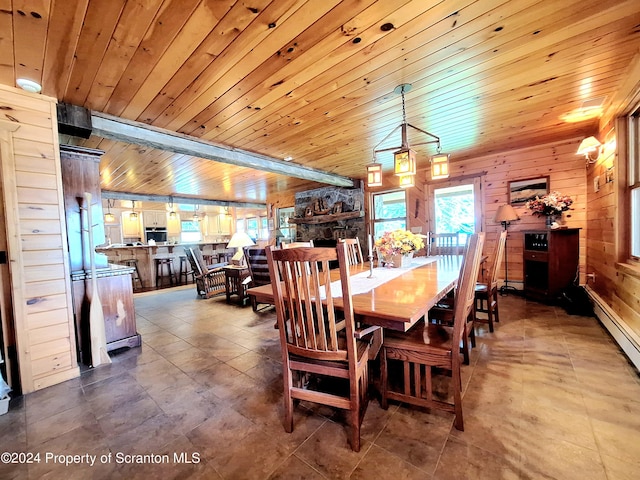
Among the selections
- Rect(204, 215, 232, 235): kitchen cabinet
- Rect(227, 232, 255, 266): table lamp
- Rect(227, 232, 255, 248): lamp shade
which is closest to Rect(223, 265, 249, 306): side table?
Rect(227, 232, 255, 266): table lamp

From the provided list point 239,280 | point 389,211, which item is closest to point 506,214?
point 389,211

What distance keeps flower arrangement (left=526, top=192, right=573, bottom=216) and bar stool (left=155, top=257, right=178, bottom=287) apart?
770 cm

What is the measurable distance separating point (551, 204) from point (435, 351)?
141 inches

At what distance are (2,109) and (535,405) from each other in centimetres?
416

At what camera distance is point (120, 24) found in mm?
1419

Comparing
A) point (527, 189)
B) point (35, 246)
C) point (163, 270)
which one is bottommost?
point (163, 270)

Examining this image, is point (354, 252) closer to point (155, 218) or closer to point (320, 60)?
point (320, 60)

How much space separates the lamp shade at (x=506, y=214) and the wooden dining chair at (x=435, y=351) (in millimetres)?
3174

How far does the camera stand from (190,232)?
11219 mm

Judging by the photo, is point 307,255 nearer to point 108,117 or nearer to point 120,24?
point 120,24

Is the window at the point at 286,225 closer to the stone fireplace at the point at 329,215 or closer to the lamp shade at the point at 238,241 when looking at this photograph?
the stone fireplace at the point at 329,215

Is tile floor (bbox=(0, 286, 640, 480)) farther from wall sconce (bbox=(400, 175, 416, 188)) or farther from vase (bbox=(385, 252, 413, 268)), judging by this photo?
wall sconce (bbox=(400, 175, 416, 188))

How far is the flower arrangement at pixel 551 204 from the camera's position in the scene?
3.61 meters

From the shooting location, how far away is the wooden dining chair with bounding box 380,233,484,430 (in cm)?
140
